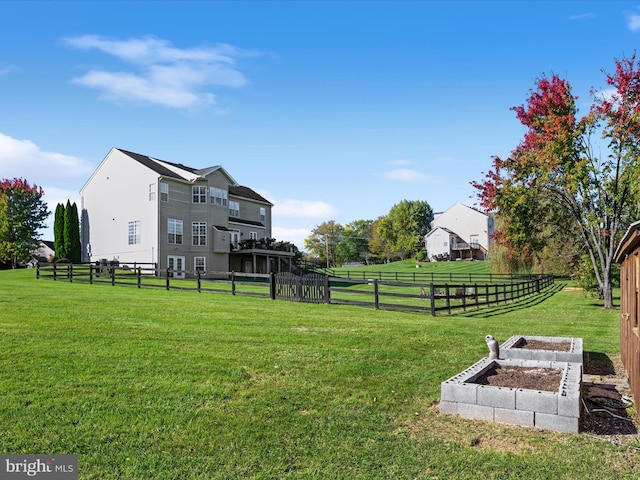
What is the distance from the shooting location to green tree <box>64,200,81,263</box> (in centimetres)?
3962

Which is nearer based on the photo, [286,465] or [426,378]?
[286,465]

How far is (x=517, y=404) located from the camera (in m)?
5.49

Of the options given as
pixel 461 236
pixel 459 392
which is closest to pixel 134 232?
pixel 459 392

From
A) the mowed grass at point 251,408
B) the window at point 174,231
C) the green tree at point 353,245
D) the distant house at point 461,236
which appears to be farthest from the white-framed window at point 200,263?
the green tree at point 353,245

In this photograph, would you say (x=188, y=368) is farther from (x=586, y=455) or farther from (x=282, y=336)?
(x=586, y=455)

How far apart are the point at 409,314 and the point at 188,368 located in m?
10.0

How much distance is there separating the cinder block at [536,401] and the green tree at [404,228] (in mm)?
83282

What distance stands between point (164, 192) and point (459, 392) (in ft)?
108

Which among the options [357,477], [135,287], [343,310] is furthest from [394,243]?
[357,477]

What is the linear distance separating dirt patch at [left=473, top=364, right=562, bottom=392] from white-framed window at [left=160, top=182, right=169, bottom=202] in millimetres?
31688

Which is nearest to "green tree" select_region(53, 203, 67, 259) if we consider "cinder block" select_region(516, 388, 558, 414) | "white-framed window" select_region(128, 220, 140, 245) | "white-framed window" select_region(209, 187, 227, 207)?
"white-framed window" select_region(128, 220, 140, 245)

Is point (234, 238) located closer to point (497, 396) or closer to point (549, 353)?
point (549, 353)

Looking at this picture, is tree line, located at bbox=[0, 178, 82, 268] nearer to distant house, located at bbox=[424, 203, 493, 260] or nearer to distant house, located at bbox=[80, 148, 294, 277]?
distant house, located at bbox=[80, 148, 294, 277]

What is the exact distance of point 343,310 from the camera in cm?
1577
